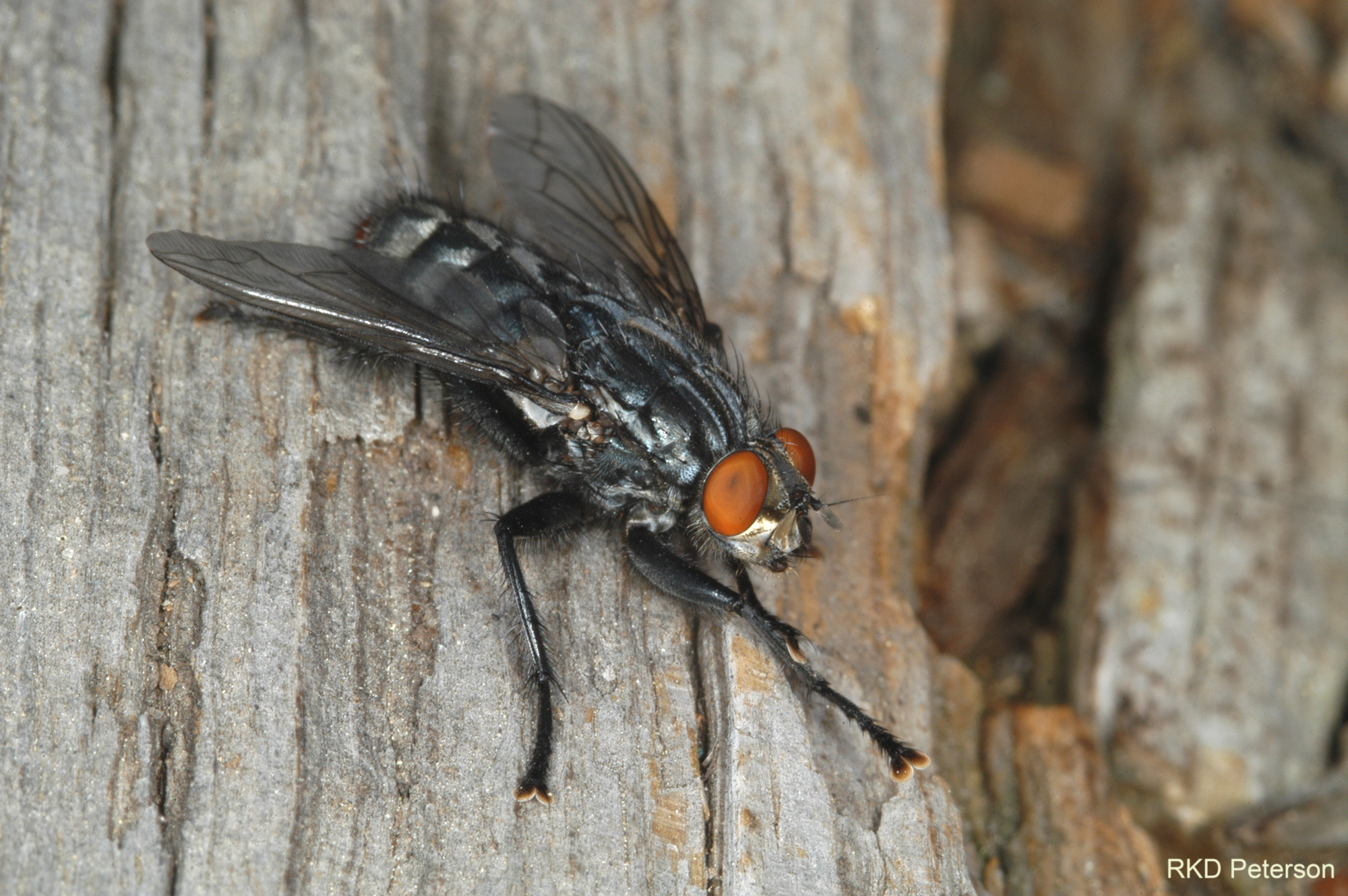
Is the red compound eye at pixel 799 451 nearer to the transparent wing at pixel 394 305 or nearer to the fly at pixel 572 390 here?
the fly at pixel 572 390

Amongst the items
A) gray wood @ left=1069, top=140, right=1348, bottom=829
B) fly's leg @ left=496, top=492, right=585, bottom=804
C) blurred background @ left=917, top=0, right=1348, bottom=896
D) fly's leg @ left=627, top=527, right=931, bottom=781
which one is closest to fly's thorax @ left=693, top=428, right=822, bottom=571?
fly's leg @ left=627, top=527, right=931, bottom=781

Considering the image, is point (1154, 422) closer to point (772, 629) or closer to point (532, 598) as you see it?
point (772, 629)

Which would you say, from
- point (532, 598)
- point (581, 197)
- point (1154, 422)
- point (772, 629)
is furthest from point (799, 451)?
point (1154, 422)

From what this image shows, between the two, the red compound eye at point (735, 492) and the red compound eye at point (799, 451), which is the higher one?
the red compound eye at point (799, 451)

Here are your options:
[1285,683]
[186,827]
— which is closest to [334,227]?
[186,827]

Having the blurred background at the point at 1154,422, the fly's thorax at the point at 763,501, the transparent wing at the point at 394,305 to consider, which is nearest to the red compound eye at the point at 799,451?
the fly's thorax at the point at 763,501

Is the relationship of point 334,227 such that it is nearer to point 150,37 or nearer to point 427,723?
point 150,37
